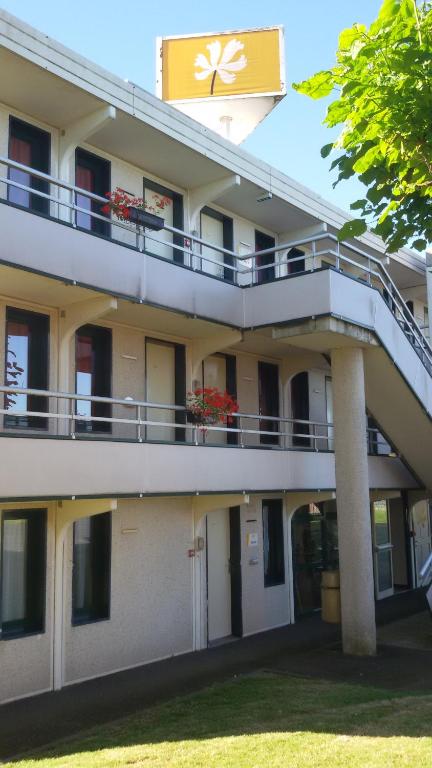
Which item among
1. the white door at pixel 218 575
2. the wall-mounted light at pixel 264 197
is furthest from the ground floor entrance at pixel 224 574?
the wall-mounted light at pixel 264 197

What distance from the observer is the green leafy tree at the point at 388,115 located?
18.0 ft

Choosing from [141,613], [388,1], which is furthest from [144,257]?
[388,1]

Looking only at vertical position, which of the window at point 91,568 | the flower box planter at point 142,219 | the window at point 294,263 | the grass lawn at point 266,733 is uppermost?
the window at point 294,263

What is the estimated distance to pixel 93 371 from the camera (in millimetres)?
12305

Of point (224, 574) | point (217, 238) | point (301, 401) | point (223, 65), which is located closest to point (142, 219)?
point (217, 238)

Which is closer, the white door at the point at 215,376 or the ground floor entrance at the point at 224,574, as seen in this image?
the ground floor entrance at the point at 224,574

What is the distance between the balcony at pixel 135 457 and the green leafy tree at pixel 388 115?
206 inches

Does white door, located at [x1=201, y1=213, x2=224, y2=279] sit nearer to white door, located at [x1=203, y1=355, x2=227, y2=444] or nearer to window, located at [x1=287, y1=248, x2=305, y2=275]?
white door, located at [x1=203, y1=355, x2=227, y2=444]

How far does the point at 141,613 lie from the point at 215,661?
61.0 inches

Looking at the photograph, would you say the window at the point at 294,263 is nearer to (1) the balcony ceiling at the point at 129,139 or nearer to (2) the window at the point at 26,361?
(1) the balcony ceiling at the point at 129,139

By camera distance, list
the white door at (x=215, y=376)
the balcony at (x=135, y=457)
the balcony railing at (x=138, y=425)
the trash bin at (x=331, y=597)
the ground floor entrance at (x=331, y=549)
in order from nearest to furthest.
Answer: the balcony at (x=135, y=457) → the balcony railing at (x=138, y=425) → the white door at (x=215, y=376) → the trash bin at (x=331, y=597) → the ground floor entrance at (x=331, y=549)

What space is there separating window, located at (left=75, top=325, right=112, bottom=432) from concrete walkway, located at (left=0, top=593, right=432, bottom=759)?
402cm

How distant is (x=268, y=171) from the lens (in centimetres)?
1509

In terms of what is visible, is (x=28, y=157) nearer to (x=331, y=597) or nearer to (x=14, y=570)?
(x=14, y=570)
